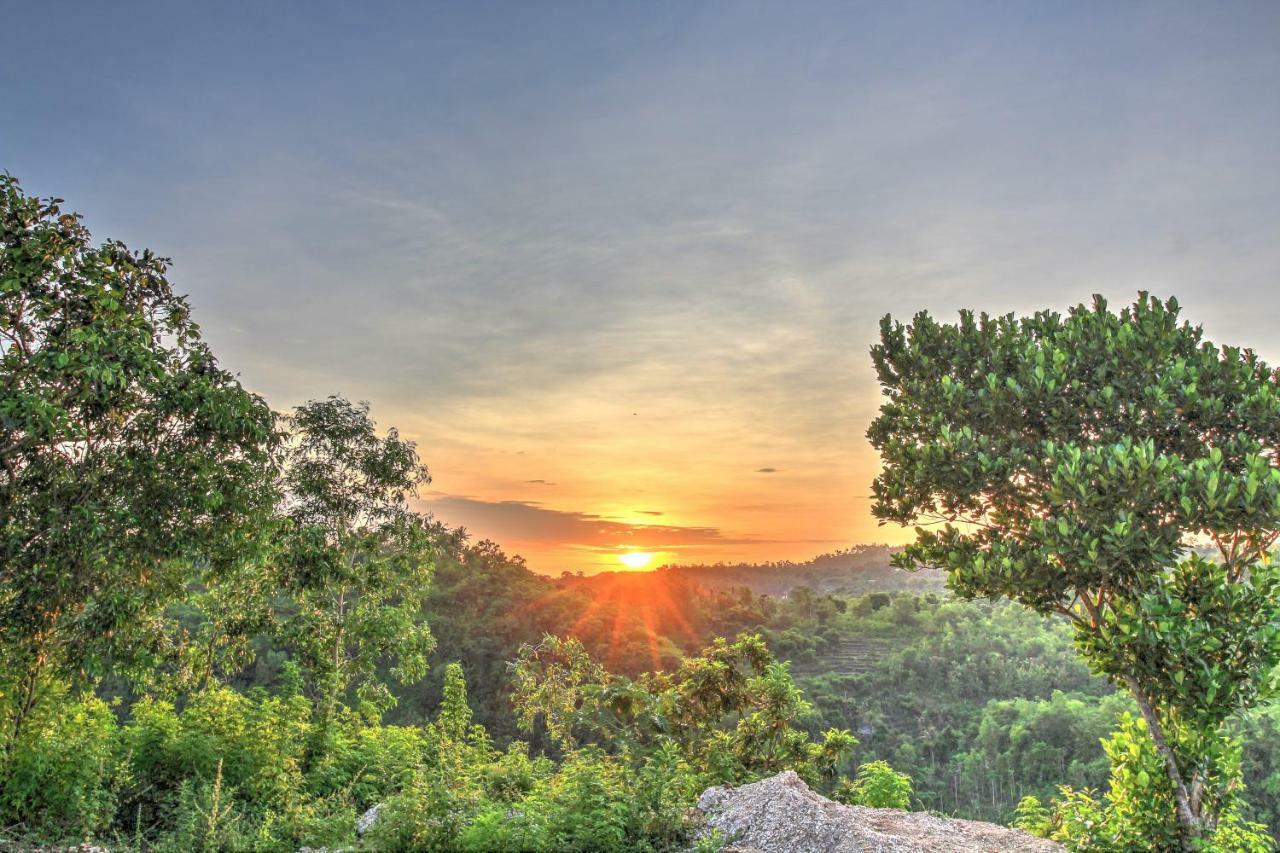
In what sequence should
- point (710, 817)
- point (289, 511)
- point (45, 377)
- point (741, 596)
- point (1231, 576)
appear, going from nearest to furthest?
point (45, 377) → point (1231, 576) → point (710, 817) → point (289, 511) → point (741, 596)

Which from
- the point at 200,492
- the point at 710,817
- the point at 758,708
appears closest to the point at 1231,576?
the point at 710,817

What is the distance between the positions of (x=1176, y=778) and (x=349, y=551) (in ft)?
34.1

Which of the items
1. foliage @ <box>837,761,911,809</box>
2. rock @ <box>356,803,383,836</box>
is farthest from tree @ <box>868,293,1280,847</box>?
rock @ <box>356,803,383,836</box>

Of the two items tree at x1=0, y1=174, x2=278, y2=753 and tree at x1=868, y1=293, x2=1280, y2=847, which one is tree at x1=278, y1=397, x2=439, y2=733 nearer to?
tree at x1=0, y1=174, x2=278, y2=753

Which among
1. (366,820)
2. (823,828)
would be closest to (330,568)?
(366,820)

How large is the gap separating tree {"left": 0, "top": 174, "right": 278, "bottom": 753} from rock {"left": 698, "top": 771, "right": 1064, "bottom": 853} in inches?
225

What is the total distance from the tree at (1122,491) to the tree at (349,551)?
7503mm

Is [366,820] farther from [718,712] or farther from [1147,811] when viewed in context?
[1147,811]

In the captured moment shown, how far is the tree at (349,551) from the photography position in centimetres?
1023

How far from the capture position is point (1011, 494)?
21.4ft

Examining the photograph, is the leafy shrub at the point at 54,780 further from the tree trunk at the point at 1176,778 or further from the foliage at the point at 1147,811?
the tree trunk at the point at 1176,778

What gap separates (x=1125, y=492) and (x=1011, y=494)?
107 cm

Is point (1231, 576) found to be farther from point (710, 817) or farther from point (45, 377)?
point (45, 377)

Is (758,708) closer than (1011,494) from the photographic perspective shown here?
No
